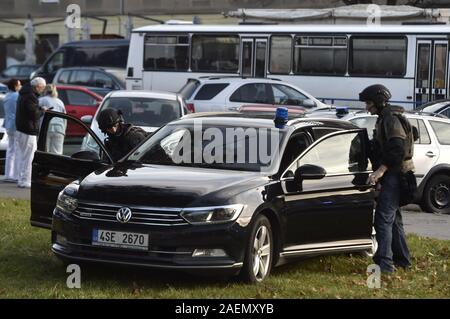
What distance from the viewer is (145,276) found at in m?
8.83

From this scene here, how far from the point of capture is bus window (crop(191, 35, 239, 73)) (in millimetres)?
29250

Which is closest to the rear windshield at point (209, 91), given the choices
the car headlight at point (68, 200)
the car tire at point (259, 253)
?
the car headlight at point (68, 200)

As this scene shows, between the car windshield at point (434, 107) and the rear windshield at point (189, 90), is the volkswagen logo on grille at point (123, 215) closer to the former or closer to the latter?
the car windshield at point (434, 107)

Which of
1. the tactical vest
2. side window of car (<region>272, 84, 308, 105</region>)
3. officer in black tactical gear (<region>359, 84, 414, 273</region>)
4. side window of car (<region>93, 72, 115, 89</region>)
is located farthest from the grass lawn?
side window of car (<region>93, 72, 115, 89</region>)

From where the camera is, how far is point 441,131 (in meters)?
15.7

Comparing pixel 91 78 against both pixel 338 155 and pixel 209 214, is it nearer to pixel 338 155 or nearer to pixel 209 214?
pixel 338 155

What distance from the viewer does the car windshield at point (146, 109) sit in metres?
16.9

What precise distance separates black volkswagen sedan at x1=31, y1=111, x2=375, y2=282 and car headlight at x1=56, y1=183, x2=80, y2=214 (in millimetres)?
15

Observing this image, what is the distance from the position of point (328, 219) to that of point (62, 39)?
45878 millimetres

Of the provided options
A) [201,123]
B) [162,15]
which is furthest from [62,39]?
[201,123]

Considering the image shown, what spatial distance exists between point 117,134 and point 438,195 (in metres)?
6.77

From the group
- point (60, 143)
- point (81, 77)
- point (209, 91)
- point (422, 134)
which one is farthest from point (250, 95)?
point (60, 143)
